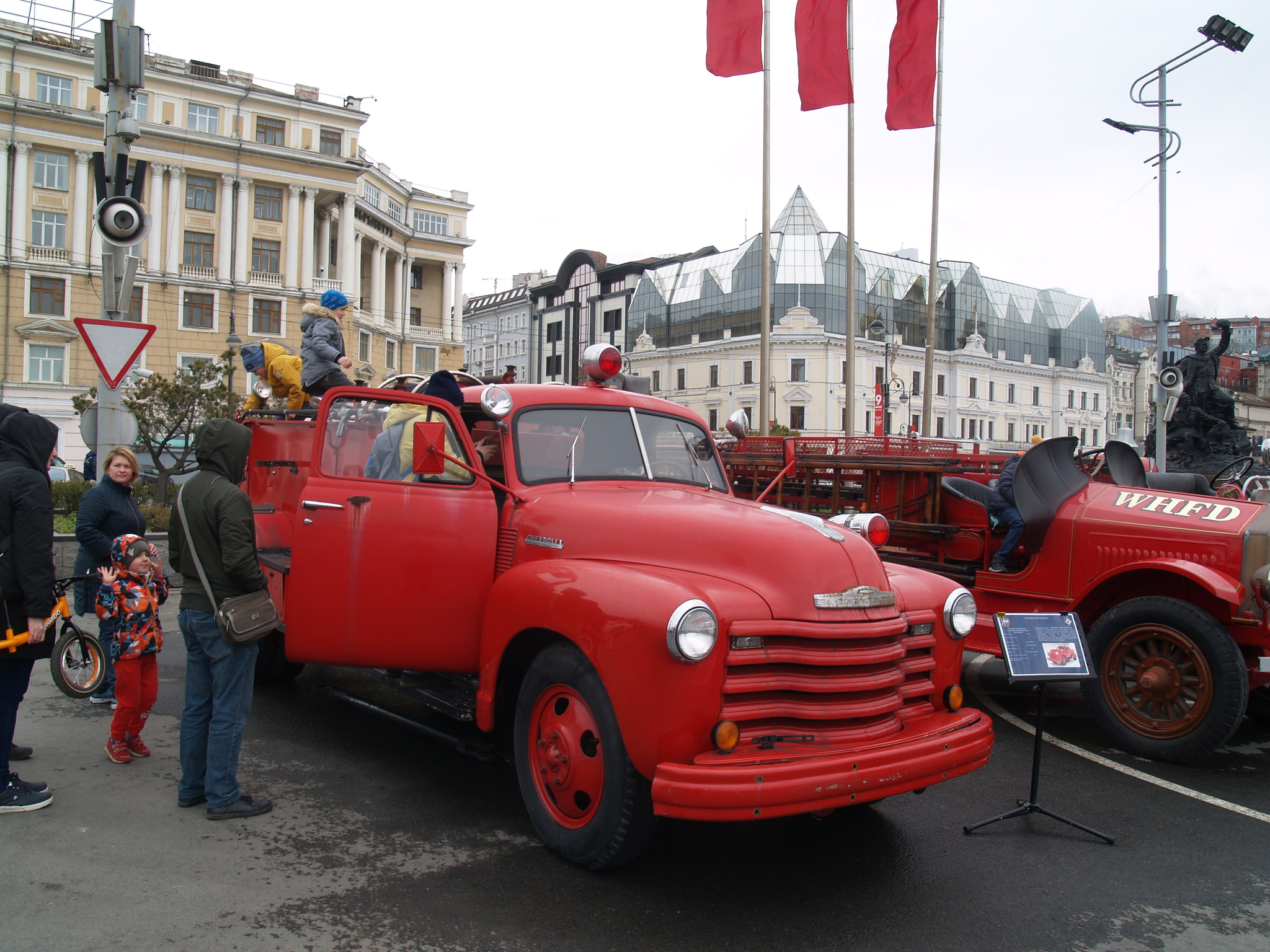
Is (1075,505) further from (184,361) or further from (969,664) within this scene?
(184,361)

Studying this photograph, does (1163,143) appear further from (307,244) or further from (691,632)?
(307,244)

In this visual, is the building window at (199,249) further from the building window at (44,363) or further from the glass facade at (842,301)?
the glass facade at (842,301)

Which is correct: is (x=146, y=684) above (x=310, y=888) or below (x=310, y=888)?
above

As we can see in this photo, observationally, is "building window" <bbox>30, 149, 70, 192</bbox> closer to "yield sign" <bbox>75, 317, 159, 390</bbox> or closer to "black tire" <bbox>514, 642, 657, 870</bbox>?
"yield sign" <bbox>75, 317, 159, 390</bbox>

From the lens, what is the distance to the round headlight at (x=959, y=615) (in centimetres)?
438

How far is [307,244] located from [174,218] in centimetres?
722

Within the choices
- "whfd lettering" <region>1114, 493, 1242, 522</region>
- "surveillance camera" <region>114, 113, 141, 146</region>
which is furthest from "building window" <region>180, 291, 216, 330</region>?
"whfd lettering" <region>1114, 493, 1242, 522</region>

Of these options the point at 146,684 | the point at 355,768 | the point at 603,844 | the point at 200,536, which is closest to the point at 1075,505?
the point at 603,844

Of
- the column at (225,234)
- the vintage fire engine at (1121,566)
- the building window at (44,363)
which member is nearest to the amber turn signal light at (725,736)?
the vintage fire engine at (1121,566)

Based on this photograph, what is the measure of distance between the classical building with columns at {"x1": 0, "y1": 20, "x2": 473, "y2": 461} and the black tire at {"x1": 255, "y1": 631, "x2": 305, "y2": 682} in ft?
148

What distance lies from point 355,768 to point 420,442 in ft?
6.71

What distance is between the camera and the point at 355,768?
5383 mm

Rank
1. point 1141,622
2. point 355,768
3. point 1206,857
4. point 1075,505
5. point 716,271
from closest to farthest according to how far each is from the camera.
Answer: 1. point 1206,857
2. point 355,768
3. point 1141,622
4. point 1075,505
5. point 716,271

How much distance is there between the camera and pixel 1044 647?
4836 millimetres
